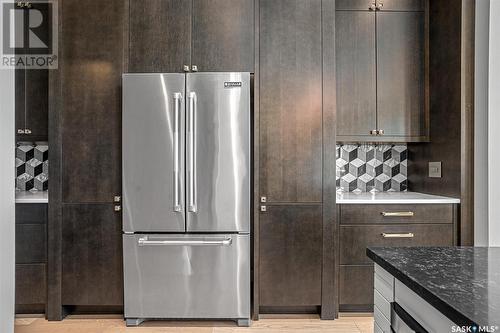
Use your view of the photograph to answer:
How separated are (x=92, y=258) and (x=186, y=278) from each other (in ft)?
2.29

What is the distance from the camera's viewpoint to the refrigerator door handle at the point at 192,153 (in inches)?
101

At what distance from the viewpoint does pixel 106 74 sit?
2689 millimetres

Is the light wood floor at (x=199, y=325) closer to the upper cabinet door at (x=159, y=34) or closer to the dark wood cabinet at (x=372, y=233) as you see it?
the dark wood cabinet at (x=372, y=233)

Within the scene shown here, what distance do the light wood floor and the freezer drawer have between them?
8cm

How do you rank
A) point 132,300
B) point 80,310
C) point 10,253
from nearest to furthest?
point 10,253 → point 132,300 → point 80,310

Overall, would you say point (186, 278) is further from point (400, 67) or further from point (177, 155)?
point (400, 67)

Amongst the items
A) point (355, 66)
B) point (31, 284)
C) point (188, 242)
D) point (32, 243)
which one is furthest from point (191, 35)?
point (31, 284)

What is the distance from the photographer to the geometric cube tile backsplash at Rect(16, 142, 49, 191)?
3285 mm

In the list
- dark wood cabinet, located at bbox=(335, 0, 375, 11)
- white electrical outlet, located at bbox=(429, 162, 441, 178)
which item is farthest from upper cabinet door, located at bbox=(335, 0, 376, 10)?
white electrical outlet, located at bbox=(429, 162, 441, 178)

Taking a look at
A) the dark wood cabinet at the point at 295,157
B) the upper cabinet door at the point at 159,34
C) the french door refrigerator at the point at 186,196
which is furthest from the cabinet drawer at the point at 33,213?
the dark wood cabinet at the point at 295,157

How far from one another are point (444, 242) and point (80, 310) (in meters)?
2.72

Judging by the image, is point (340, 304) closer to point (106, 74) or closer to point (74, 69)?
point (106, 74)

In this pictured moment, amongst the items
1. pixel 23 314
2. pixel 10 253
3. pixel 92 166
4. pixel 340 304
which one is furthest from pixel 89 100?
pixel 340 304

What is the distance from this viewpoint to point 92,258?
105 inches
